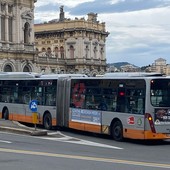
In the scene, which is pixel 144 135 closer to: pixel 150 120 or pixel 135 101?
pixel 150 120

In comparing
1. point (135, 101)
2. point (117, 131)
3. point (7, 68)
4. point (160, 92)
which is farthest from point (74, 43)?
point (160, 92)

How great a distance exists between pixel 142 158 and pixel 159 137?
4.68 meters

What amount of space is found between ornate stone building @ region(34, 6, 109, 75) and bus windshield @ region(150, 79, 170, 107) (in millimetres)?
69775

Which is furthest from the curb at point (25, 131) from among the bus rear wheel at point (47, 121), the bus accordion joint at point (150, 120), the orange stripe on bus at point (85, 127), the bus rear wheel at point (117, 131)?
the bus accordion joint at point (150, 120)

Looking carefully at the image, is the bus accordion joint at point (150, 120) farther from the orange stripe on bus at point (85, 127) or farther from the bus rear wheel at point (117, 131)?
the orange stripe on bus at point (85, 127)

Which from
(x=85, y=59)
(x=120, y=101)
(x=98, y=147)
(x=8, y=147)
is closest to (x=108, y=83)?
(x=120, y=101)

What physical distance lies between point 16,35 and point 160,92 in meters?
52.1

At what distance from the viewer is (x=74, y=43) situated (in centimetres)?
9575

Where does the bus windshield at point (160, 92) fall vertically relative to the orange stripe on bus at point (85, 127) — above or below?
above

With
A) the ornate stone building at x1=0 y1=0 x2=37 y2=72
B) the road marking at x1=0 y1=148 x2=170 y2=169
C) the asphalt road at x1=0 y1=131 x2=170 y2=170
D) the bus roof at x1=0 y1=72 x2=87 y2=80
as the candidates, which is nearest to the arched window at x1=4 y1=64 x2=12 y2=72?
the ornate stone building at x1=0 y1=0 x2=37 y2=72

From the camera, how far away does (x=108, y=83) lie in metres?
21.2

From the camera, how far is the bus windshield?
19.2 meters

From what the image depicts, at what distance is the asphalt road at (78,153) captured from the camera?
1254 centimetres

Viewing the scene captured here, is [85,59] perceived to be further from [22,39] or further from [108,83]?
[108,83]
